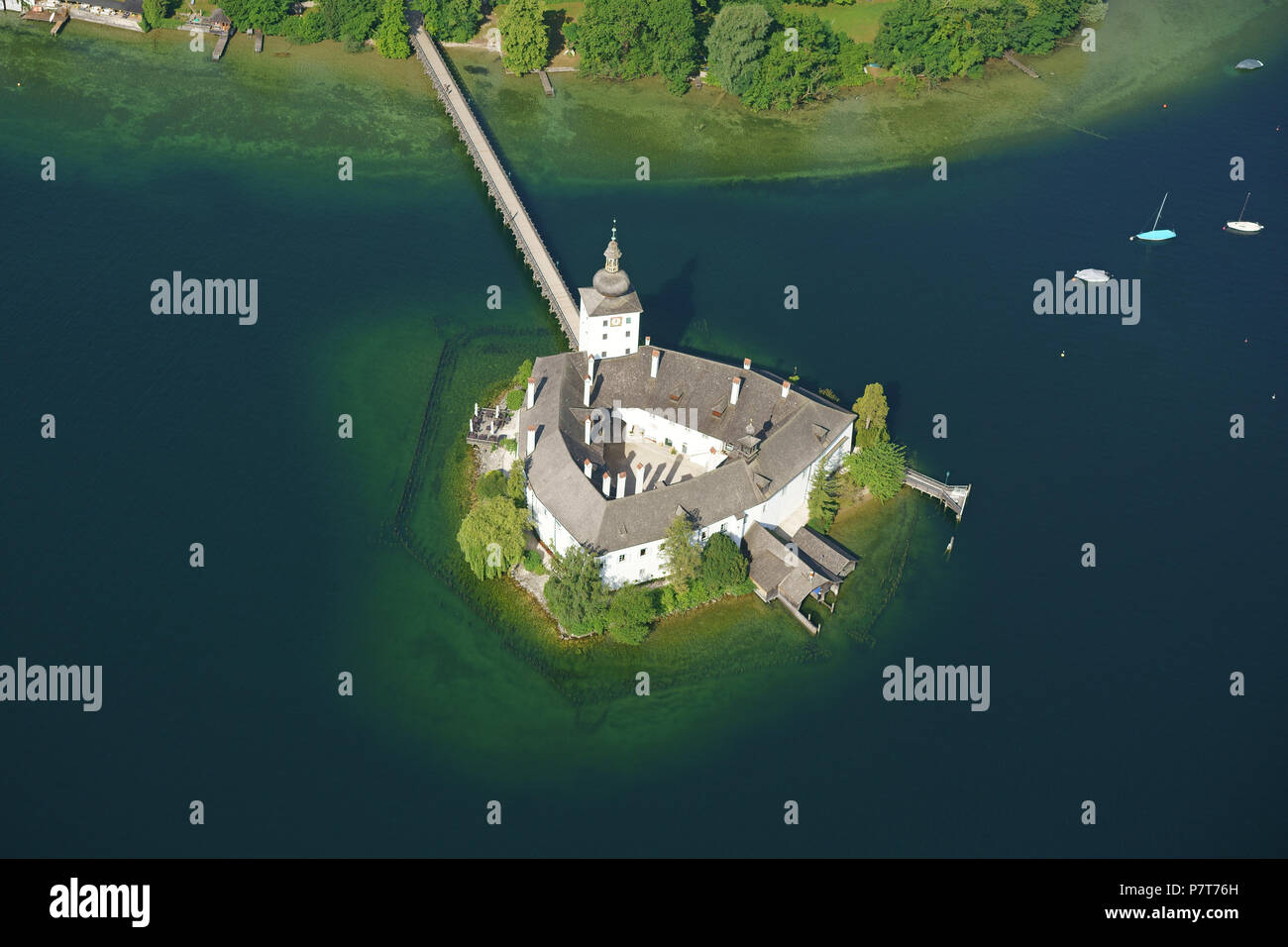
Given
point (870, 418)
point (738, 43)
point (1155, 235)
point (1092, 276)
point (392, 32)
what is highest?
point (392, 32)

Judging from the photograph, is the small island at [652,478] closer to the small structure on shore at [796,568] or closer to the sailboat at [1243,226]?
the small structure on shore at [796,568]

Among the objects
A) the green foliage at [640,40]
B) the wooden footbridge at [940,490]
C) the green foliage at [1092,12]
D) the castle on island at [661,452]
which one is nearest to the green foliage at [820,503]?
the castle on island at [661,452]

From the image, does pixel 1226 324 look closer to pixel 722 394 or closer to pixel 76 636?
pixel 722 394

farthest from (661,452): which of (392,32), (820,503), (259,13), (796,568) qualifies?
(259,13)

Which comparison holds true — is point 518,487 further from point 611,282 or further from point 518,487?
point 611,282

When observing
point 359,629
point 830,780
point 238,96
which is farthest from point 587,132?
point 830,780

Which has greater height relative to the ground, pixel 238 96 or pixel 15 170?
pixel 238 96
